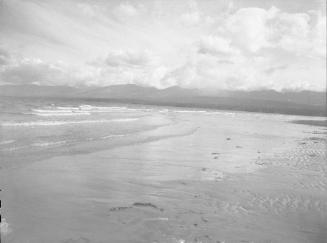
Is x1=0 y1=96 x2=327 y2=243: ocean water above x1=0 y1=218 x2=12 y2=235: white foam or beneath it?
beneath

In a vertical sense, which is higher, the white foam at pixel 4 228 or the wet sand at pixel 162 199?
the white foam at pixel 4 228

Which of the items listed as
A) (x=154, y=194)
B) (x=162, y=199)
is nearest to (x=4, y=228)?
(x=162, y=199)

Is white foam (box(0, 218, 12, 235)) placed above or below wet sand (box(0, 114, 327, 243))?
above

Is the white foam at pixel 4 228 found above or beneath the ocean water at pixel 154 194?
above

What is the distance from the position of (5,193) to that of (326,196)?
962 centimetres

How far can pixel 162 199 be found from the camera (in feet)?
30.6

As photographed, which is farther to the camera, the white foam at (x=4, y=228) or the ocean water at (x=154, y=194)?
the ocean water at (x=154, y=194)

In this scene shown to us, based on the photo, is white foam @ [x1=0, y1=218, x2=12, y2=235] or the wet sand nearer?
white foam @ [x1=0, y1=218, x2=12, y2=235]

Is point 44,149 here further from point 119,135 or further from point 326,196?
point 326,196

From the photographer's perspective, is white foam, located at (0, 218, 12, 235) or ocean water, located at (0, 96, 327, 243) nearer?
white foam, located at (0, 218, 12, 235)

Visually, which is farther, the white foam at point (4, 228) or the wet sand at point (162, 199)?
the wet sand at point (162, 199)

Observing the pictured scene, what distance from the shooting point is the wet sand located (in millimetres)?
A: 6879

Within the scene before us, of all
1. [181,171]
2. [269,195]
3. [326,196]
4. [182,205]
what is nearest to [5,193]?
[182,205]

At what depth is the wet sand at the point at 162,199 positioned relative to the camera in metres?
6.88
